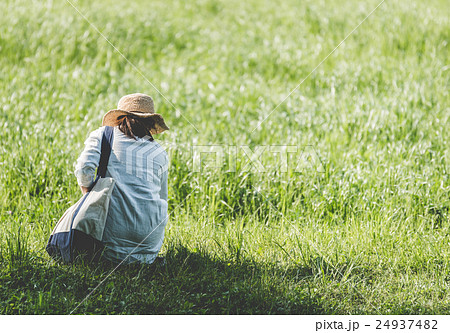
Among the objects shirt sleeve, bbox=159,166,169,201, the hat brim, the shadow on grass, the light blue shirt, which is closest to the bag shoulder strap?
the light blue shirt

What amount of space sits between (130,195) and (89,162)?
13.2 inches

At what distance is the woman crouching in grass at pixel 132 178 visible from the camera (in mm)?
3172

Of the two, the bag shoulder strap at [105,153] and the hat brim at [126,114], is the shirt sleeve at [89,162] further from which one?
the hat brim at [126,114]

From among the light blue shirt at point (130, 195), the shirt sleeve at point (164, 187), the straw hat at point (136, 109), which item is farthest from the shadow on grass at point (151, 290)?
the straw hat at point (136, 109)

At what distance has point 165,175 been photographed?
11.5ft

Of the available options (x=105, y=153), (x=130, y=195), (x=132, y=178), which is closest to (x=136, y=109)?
(x=105, y=153)

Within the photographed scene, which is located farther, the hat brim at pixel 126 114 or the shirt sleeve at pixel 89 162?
the hat brim at pixel 126 114

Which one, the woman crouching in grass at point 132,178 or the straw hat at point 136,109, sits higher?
the straw hat at point 136,109

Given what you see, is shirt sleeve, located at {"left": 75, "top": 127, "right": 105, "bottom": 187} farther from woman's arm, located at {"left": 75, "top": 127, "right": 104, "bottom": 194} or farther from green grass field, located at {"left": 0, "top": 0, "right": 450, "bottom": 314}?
green grass field, located at {"left": 0, "top": 0, "right": 450, "bottom": 314}

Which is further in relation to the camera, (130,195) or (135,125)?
(135,125)

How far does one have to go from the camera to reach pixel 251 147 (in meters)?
5.54

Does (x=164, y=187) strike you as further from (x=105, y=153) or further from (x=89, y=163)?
(x=89, y=163)

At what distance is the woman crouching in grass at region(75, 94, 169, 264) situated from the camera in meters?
3.17

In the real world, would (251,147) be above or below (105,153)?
below
